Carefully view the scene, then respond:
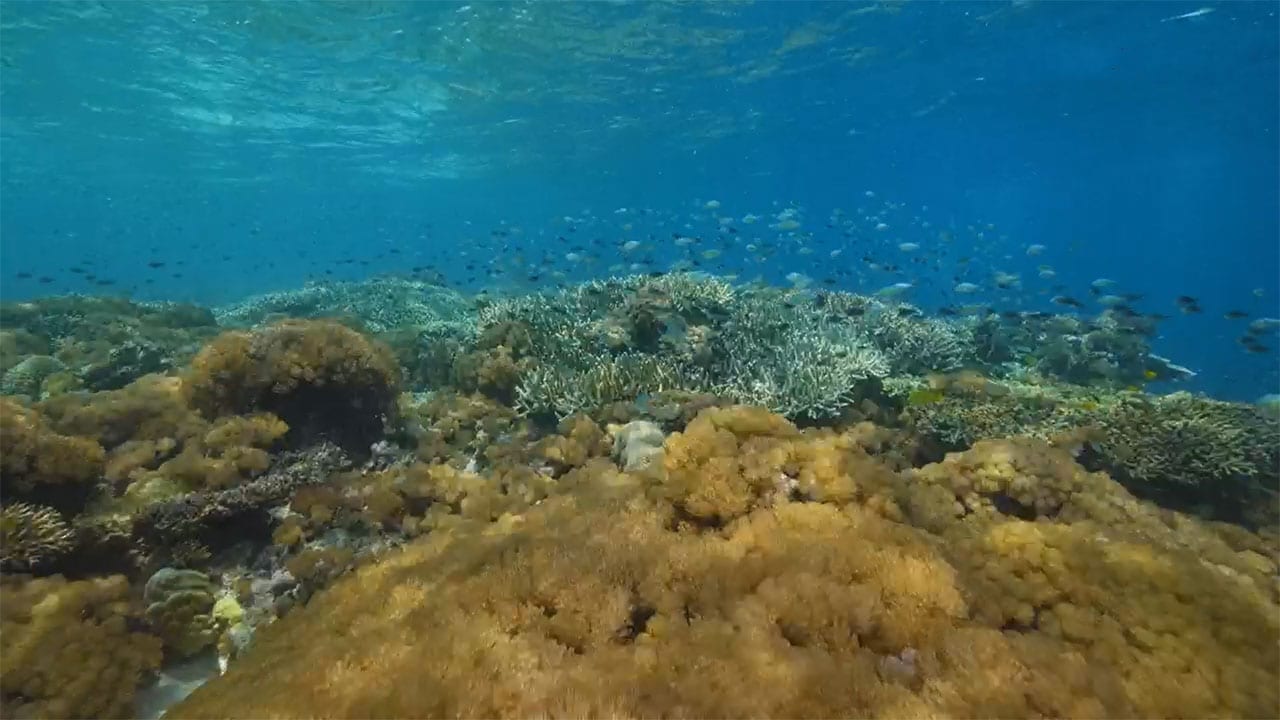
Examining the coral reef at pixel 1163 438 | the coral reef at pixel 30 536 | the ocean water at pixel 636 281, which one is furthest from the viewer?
the coral reef at pixel 1163 438

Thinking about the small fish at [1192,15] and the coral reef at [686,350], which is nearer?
the coral reef at [686,350]

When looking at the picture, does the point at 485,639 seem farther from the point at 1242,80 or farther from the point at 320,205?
the point at 320,205

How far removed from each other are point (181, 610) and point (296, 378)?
3.37m

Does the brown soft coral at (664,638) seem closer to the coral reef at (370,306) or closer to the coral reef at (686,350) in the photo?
the coral reef at (686,350)

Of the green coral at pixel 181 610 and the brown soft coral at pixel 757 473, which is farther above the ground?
the brown soft coral at pixel 757 473

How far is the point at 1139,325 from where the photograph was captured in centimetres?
1435

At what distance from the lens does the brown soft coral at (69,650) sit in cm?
407

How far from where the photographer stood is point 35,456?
580cm

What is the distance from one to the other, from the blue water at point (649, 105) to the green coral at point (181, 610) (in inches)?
591

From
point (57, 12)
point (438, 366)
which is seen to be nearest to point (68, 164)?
point (57, 12)

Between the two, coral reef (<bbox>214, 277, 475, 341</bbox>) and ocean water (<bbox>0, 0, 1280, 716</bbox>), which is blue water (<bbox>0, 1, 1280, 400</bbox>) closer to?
ocean water (<bbox>0, 0, 1280, 716</bbox>)

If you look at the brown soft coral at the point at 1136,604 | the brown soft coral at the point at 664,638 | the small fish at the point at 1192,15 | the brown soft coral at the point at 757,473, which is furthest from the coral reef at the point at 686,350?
the small fish at the point at 1192,15

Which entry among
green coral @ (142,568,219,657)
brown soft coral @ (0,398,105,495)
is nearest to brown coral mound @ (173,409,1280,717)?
green coral @ (142,568,219,657)

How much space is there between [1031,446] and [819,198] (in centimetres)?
9522
